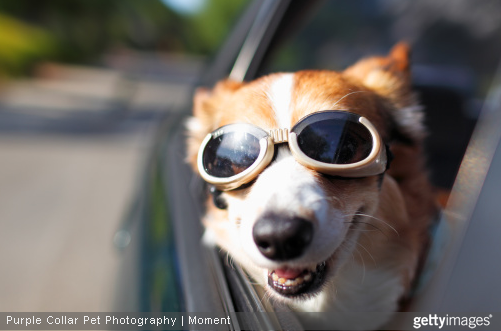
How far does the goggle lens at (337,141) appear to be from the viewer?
3.65 ft

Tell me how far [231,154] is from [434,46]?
134 inches

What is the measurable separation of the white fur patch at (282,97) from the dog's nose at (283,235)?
334 mm

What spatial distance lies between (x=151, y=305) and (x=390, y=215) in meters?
0.93

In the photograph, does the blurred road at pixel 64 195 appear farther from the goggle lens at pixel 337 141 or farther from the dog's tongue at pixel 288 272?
the goggle lens at pixel 337 141

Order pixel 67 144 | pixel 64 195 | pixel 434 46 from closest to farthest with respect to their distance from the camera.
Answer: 1. pixel 434 46
2. pixel 64 195
3. pixel 67 144

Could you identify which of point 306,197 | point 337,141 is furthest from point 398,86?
point 306,197

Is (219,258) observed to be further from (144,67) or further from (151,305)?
(144,67)

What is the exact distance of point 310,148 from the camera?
3.74 ft

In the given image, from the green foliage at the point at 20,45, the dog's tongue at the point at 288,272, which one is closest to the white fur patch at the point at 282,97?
the dog's tongue at the point at 288,272

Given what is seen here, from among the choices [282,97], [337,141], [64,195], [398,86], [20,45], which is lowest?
[337,141]

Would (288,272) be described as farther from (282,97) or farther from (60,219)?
(60,219)

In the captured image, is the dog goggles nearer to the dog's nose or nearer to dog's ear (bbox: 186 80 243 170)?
the dog's nose

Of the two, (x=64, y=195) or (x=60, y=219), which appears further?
(x=64, y=195)

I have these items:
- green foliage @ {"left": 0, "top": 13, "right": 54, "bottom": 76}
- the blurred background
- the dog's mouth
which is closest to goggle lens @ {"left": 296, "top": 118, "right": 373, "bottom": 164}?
the dog's mouth
